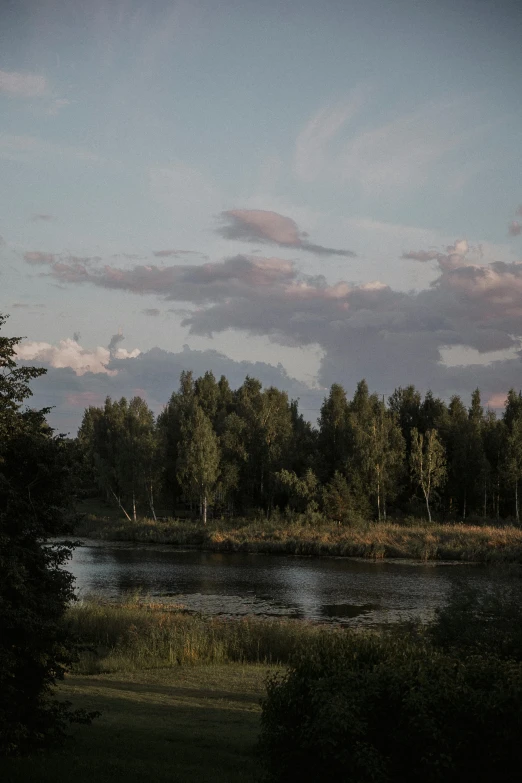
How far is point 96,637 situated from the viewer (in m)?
25.0

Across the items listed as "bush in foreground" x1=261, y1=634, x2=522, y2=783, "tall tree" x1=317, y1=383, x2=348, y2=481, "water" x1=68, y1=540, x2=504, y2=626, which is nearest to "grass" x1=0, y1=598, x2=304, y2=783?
"bush in foreground" x1=261, y1=634, x2=522, y2=783

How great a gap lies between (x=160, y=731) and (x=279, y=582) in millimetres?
33615

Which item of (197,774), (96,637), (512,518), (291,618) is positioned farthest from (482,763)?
(512,518)

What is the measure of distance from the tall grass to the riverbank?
95.3 feet

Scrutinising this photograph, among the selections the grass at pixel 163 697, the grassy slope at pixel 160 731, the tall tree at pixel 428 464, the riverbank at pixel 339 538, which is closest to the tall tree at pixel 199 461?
the riverbank at pixel 339 538

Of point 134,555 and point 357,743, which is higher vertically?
point 357,743

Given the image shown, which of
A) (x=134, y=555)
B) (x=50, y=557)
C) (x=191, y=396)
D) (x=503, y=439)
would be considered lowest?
(x=134, y=555)

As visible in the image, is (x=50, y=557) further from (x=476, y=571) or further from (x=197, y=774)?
(x=476, y=571)

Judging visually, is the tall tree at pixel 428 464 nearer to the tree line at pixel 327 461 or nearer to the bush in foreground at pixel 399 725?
the tree line at pixel 327 461

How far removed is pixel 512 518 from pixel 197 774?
73.4 meters

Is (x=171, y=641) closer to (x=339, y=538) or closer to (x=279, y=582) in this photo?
(x=279, y=582)

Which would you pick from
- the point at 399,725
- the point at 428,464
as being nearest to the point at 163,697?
the point at 399,725

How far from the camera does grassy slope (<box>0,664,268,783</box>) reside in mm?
10977

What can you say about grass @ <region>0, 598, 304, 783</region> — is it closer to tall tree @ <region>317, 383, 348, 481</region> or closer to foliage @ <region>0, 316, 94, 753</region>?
foliage @ <region>0, 316, 94, 753</region>
